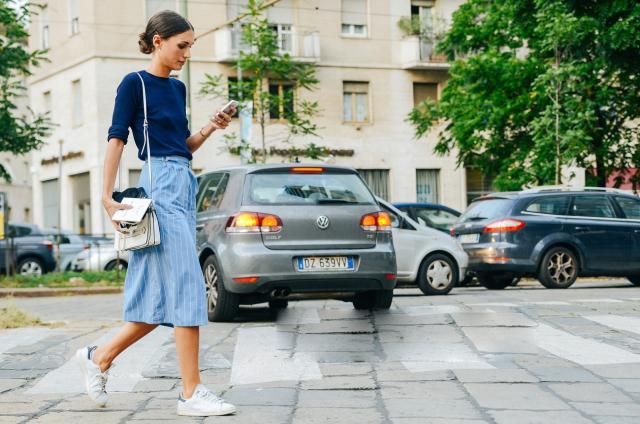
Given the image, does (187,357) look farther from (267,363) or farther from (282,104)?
(282,104)

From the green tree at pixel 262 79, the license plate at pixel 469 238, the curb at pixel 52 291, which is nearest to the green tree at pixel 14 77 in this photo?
the curb at pixel 52 291

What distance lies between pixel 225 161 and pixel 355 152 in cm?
498

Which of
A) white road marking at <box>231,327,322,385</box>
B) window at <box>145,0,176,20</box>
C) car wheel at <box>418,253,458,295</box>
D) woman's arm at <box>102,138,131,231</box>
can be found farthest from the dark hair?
window at <box>145,0,176,20</box>

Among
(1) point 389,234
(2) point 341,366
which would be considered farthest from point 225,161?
(2) point 341,366

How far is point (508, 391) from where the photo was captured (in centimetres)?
622

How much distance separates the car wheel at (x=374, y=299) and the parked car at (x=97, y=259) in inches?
659

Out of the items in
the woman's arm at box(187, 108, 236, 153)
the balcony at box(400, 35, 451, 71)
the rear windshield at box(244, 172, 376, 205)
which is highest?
the balcony at box(400, 35, 451, 71)

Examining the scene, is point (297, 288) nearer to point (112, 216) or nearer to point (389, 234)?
point (389, 234)

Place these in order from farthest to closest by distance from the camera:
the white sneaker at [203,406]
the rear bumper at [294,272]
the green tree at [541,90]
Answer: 1. the green tree at [541,90]
2. the rear bumper at [294,272]
3. the white sneaker at [203,406]

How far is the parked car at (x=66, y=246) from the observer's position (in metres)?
28.5

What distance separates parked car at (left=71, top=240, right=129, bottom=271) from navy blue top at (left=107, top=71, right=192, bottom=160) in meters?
21.7

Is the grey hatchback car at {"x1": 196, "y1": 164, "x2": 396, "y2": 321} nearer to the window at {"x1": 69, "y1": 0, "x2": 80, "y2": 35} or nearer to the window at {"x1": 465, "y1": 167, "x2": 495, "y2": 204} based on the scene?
the window at {"x1": 69, "y1": 0, "x2": 80, "y2": 35}

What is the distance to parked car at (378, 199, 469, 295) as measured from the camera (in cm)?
1603

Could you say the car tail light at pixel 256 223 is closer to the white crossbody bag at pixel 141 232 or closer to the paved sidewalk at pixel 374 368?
the paved sidewalk at pixel 374 368
